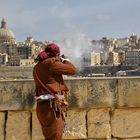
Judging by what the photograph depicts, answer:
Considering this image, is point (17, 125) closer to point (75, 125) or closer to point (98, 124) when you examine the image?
point (75, 125)

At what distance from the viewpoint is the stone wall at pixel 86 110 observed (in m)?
6.36

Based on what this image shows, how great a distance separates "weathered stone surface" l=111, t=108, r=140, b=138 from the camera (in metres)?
6.45

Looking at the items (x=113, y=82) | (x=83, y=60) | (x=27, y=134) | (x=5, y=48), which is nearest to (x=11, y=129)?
(x=27, y=134)

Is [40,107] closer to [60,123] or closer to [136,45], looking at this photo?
[60,123]

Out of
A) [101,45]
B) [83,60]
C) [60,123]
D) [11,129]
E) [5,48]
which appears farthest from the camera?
[101,45]

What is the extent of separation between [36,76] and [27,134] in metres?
1.12

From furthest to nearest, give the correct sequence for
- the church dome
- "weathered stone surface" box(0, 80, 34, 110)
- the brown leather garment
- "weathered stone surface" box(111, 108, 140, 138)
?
the church dome, "weathered stone surface" box(111, 108, 140, 138), "weathered stone surface" box(0, 80, 34, 110), the brown leather garment

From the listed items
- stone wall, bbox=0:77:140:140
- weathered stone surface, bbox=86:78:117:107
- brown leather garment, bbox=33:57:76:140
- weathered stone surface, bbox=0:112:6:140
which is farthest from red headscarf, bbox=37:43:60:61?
weathered stone surface, bbox=0:112:6:140

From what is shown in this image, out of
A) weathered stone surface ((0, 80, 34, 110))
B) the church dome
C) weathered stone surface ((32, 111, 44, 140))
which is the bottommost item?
weathered stone surface ((32, 111, 44, 140))

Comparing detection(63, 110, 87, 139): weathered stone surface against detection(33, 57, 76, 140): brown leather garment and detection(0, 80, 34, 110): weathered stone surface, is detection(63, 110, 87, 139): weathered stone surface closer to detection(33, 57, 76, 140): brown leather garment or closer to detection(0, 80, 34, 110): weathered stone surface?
detection(0, 80, 34, 110): weathered stone surface

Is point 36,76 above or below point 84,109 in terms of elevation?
above

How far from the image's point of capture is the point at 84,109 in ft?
21.1

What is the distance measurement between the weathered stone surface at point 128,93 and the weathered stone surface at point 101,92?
0.07 metres

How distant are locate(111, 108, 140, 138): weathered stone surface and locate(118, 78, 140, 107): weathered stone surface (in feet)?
0.30
